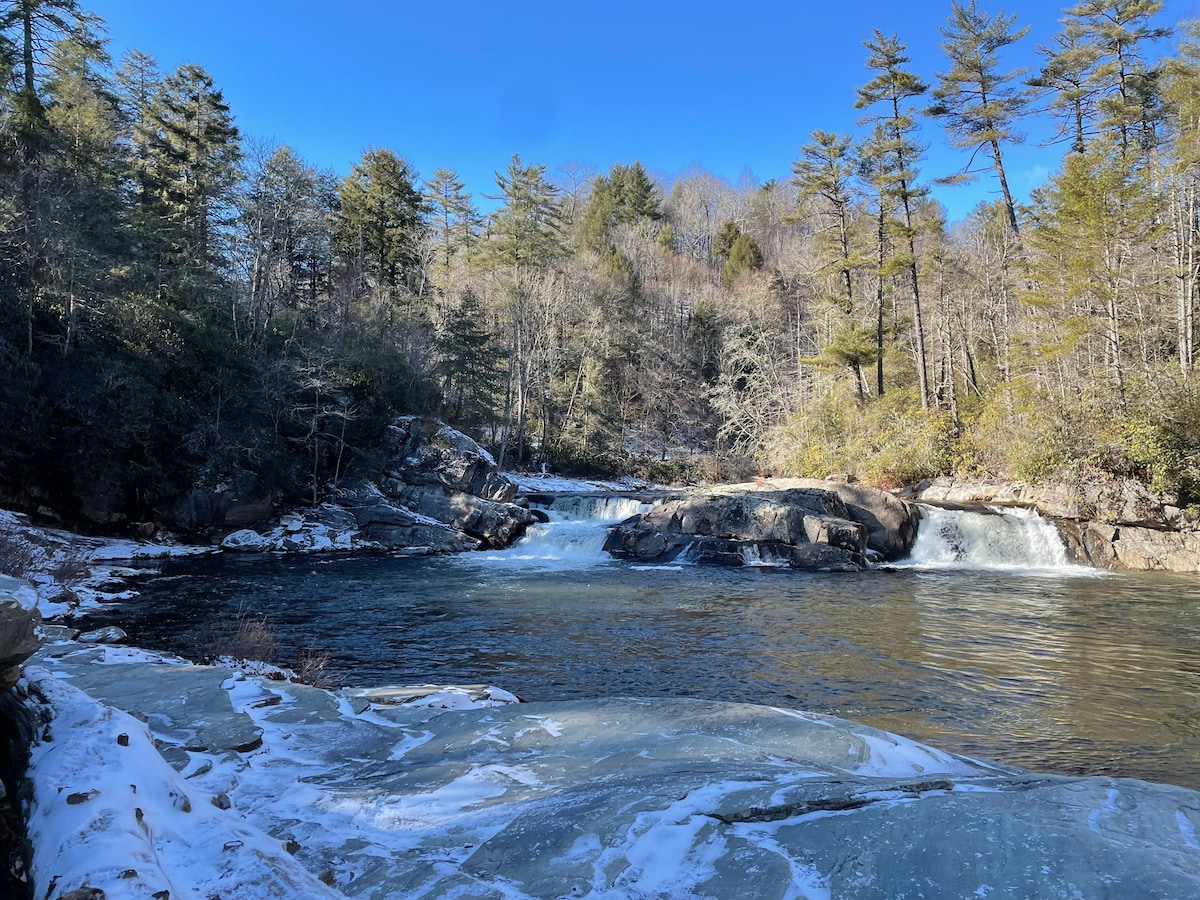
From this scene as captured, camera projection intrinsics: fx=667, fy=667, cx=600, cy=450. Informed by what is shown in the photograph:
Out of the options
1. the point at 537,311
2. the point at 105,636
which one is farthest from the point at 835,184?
the point at 105,636

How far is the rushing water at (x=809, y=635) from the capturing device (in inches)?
276

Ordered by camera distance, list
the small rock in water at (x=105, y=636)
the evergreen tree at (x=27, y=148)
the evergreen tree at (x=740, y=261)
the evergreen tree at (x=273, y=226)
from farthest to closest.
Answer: the evergreen tree at (x=740, y=261) < the evergreen tree at (x=273, y=226) < the evergreen tree at (x=27, y=148) < the small rock in water at (x=105, y=636)

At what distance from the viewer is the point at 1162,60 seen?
21.7 meters

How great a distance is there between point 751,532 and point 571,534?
5.63 metres

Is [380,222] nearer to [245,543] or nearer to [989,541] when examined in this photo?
[245,543]

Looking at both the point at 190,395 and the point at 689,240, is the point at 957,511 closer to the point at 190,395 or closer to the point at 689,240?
the point at 190,395

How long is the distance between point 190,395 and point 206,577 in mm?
7888

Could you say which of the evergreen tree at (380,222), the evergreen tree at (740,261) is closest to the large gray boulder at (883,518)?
the evergreen tree at (380,222)

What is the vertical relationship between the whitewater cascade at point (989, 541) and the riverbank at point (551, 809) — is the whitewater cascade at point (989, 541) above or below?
below

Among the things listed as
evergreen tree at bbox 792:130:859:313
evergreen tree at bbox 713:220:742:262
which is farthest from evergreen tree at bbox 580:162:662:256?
evergreen tree at bbox 792:130:859:313

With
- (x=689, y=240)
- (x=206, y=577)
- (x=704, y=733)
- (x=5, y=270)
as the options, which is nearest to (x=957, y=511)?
(x=704, y=733)

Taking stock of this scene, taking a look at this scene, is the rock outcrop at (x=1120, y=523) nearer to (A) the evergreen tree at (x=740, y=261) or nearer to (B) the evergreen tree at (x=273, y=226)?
(B) the evergreen tree at (x=273, y=226)

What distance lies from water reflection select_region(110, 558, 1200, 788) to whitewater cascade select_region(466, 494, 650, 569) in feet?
9.15

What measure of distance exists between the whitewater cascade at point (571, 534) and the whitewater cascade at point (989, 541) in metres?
8.58
